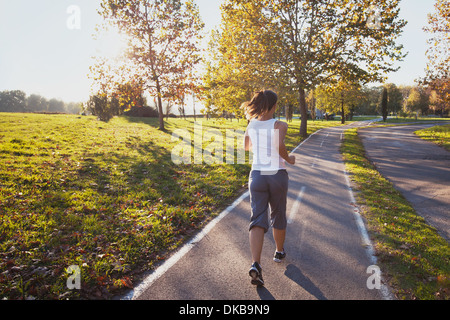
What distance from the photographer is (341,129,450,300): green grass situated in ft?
11.2

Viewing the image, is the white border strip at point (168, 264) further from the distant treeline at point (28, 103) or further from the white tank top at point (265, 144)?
the distant treeline at point (28, 103)

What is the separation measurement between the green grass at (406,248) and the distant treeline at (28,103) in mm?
76997

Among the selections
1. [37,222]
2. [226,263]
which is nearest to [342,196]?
[226,263]

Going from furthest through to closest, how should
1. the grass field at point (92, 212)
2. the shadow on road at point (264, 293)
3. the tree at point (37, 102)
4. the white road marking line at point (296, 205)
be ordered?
the tree at point (37, 102) < the white road marking line at point (296, 205) < the grass field at point (92, 212) < the shadow on road at point (264, 293)

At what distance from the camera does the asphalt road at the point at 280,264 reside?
334 centimetres

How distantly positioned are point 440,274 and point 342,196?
3792mm

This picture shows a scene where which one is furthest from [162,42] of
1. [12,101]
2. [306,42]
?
[12,101]

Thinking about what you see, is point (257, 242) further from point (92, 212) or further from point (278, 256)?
point (92, 212)

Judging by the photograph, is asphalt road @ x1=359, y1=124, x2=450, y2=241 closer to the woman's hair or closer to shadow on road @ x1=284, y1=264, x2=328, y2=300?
shadow on road @ x1=284, y1=264, x2=328, y2=300

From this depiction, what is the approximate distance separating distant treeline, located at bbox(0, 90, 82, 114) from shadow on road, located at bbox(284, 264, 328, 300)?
7720 centimetres

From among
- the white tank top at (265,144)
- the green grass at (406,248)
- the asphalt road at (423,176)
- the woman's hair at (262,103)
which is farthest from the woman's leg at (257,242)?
the asphalt road at (423,176)

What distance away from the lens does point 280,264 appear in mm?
4012

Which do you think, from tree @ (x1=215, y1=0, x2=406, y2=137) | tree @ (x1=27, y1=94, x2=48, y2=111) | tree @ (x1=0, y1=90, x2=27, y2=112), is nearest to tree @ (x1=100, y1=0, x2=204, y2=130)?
tree @ (x1=215, y1=0, x2=406, y2=137)

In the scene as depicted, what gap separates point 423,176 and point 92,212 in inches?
476
